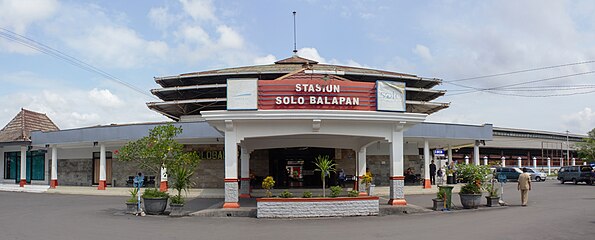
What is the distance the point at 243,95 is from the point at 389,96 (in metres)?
5.50

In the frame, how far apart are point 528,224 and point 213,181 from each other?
2122cm


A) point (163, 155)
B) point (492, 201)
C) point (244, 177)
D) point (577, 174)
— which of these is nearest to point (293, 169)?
point (244, 177)

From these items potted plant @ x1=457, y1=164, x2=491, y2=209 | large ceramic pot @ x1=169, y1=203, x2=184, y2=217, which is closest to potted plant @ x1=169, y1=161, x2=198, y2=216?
large ceramic pot @ x1=169, y1=203, x2=184, y2=217

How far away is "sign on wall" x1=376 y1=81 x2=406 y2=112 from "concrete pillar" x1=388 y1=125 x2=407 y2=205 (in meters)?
0.81

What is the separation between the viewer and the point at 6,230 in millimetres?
14109

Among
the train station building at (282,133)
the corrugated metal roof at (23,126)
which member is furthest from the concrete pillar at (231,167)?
the corrugated metal roof at (23,126)

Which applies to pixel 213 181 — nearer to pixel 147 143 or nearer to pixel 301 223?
pixel 147 143

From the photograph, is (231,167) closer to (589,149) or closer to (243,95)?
(243,95)

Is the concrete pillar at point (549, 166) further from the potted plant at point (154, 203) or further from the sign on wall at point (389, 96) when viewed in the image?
the potted plant at point (154, 203)

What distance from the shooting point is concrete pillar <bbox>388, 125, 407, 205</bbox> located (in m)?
19.0

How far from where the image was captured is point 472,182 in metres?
20.0

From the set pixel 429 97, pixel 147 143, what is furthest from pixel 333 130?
pixel 429 97

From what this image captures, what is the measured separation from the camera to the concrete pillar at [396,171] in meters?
19.0

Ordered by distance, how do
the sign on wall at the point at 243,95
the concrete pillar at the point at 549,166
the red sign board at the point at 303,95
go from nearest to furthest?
1. the sign on wall at the point at 243,95
2. the red sign board at the point at 303,95
3. the concrete pillar at the point at 549,166
